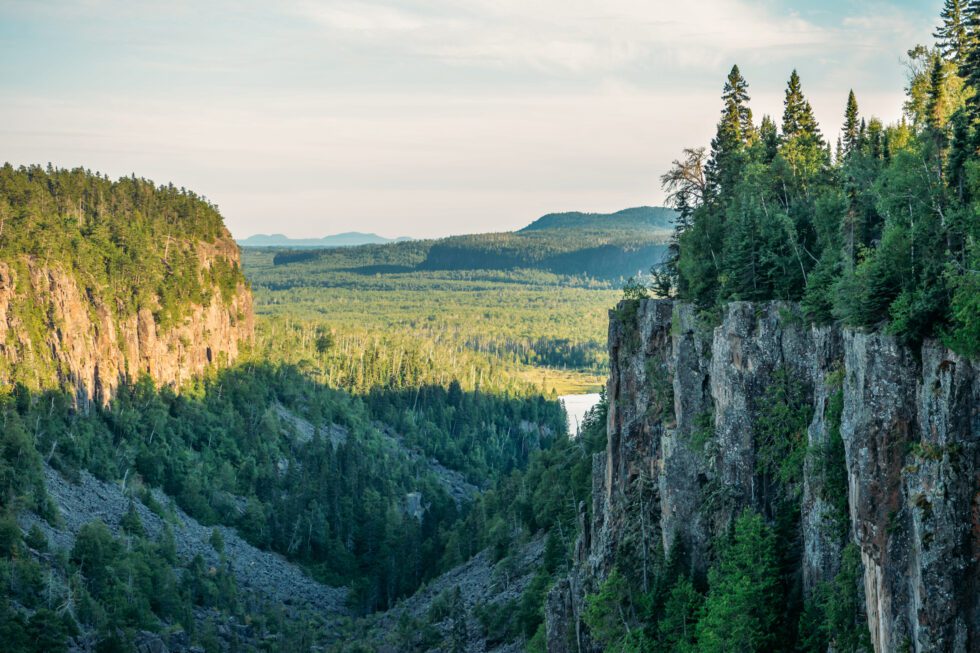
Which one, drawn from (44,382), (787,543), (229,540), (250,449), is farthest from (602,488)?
(250,449)

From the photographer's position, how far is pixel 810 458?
42.1m

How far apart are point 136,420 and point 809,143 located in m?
91.1

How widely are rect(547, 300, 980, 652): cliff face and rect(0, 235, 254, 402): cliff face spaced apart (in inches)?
3069

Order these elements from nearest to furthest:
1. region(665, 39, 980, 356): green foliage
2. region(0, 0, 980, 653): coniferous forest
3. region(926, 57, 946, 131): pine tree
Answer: region(665, 39, 980, 356): green foliage → region(0, 0, 980, 653): coniferous forest → region(926, 57, 946, 131): pine tree

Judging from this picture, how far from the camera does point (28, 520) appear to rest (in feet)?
329

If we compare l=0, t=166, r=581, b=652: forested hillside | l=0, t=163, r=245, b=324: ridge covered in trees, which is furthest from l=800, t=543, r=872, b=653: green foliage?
l=0, t=163, r=245, b=324: ridge covered in trees

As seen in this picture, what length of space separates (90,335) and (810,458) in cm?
11046

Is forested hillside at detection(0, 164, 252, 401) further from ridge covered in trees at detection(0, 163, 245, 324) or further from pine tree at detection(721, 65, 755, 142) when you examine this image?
pine tree at detection(721, 65, 755, 142)

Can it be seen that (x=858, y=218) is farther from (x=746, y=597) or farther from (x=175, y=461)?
(x=175, y=461)

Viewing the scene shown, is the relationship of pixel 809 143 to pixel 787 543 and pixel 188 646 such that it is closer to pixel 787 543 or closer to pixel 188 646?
pixel 787 543

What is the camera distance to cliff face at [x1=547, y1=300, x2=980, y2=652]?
108ft

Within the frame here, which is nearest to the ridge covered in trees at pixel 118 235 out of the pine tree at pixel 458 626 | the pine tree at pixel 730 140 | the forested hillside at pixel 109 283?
the forested hillside at pixel 109 283

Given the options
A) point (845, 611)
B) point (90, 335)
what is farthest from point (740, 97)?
point (90, 335)

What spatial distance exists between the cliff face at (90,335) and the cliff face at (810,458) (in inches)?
3069
